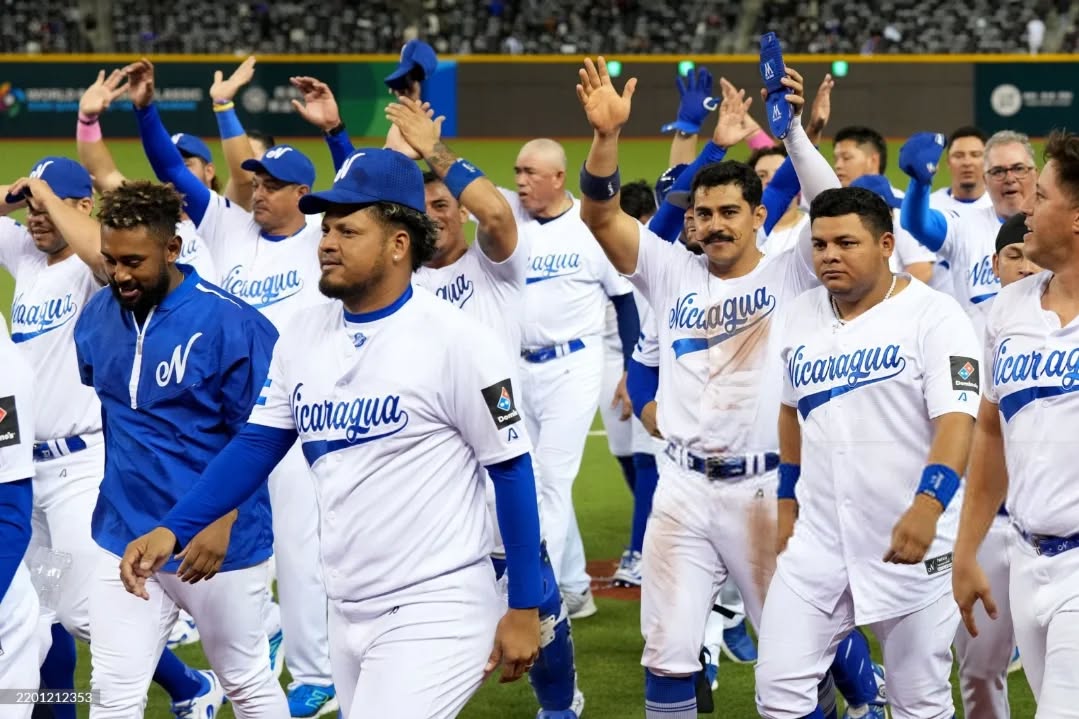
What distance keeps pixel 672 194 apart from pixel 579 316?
2182mm

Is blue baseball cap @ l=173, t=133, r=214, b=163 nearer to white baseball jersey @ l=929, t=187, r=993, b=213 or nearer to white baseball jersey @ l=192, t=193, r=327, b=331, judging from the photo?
white baseball jersey @ l=192, t=193, r=327, b=331

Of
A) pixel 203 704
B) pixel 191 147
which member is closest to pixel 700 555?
pixel 203 704

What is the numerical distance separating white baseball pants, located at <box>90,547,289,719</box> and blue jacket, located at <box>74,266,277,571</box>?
0.09 m

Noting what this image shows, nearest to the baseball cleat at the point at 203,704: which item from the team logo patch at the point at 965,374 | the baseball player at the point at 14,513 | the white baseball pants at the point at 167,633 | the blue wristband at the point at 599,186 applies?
the white baseball pants at the point at 167,633

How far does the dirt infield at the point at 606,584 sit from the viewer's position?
910 centimetres

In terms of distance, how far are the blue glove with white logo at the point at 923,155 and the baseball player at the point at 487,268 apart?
8.00 ft

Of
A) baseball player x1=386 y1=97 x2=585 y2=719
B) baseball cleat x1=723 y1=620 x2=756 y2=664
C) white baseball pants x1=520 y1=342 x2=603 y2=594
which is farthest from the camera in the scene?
white baseball pants x1=520 y1=342 x2=603 y2=594

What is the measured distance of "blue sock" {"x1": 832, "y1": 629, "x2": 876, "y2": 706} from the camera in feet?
20.3

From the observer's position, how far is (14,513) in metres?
4.75

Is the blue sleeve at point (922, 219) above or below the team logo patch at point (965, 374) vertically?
above

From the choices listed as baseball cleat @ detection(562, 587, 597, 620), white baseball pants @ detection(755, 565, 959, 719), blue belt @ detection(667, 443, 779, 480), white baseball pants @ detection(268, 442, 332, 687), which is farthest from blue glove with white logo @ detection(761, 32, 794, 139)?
baseball cleat @ detection(562, 587, 597, 620)

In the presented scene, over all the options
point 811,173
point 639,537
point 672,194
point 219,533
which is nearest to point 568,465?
point 639,537

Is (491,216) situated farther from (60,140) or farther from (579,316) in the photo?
(60,140)

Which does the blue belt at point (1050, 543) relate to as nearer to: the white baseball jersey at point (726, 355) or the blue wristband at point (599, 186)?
the white baseball jersey at point (726, 355)
